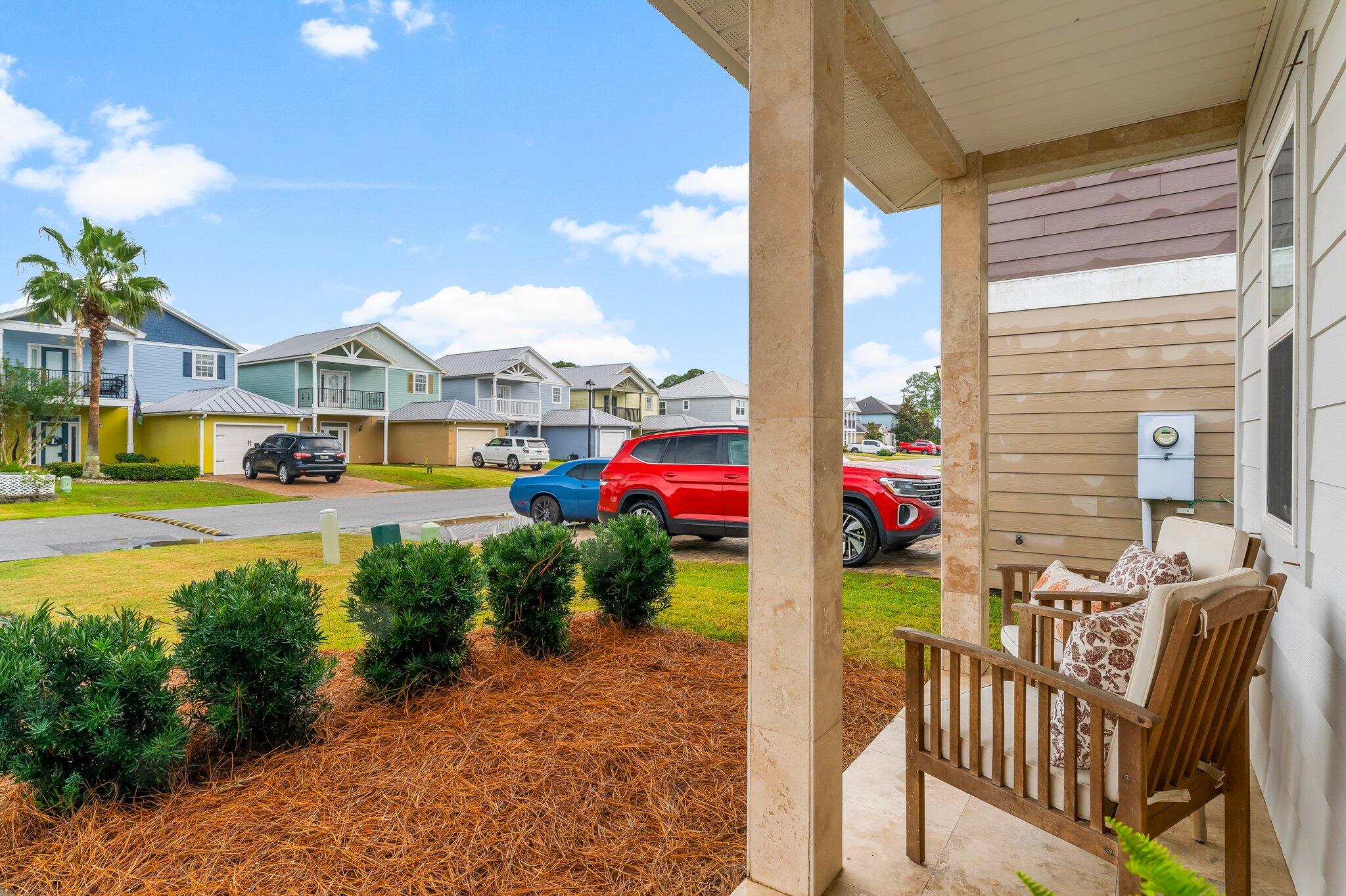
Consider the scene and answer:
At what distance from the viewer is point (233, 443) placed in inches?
683

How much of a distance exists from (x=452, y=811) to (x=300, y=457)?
597 inches

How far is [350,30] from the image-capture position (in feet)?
63.0

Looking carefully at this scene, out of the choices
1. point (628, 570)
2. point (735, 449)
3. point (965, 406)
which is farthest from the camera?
point (735, 449)

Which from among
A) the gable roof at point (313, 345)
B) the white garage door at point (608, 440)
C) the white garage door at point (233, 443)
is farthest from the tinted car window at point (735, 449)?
the white garage door at point (608, 440)

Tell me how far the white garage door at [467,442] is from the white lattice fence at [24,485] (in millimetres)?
14056

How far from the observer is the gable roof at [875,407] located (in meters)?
57.9

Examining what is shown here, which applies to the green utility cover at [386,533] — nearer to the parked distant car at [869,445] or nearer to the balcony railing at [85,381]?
the balcony railing at [85,381]

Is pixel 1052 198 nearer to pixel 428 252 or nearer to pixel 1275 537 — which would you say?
pixel 1275 537

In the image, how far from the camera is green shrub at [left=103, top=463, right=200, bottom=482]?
13.2 m

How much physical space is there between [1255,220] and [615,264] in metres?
46.3

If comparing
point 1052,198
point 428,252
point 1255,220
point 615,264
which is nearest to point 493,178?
point 428,252

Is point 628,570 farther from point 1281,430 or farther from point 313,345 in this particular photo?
point 313,345

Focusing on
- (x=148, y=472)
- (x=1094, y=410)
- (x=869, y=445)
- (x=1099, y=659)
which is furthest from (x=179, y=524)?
(x=869, y=445)

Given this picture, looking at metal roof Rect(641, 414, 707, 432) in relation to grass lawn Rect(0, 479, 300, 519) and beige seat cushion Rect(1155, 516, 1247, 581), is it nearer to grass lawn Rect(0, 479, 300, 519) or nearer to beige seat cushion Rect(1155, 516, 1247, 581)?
grass lawn Rect(0, 479, 300, 519)
